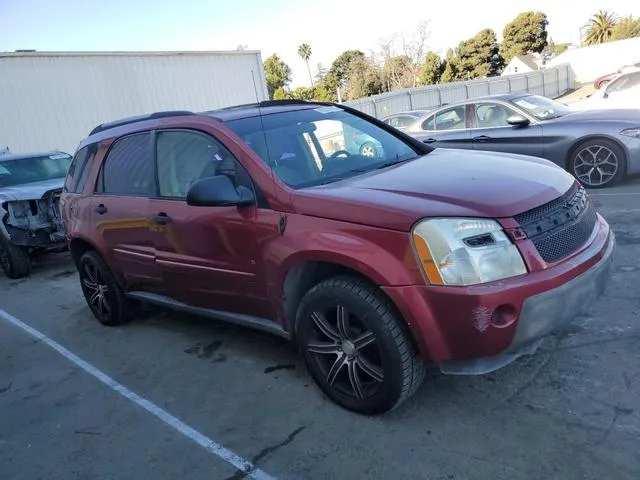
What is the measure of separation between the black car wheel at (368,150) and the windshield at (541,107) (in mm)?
5132

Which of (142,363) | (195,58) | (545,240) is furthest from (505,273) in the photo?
(195,58)

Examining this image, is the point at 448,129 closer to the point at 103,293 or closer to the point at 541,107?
the point at 541,107

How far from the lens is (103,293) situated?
16.5 ft

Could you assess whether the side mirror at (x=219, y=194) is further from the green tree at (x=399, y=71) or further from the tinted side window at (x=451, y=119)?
the green tree at (x=399, y=71)

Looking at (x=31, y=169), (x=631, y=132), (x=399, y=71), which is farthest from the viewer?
(x=399, y=71)

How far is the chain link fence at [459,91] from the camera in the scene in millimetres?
25375

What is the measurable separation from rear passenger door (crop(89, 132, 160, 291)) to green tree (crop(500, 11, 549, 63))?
5366 centimetres

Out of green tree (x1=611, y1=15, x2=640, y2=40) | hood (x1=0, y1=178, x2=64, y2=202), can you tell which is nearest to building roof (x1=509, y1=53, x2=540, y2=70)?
green tree (x1=611, y1=15, x2=640, y2=40)

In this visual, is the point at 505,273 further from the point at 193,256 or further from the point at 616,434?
the point at 193,256

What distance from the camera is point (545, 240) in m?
2.71

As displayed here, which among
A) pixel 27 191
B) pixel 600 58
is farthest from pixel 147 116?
pixel 600 58

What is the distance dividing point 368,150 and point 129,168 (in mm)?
1939

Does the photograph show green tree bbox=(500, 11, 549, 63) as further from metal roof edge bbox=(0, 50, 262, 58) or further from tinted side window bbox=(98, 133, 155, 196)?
tinted side window bbox=(98, 133, 155, 196)

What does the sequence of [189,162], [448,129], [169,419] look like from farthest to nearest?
[448,129] < [189,162] < [169,419]
